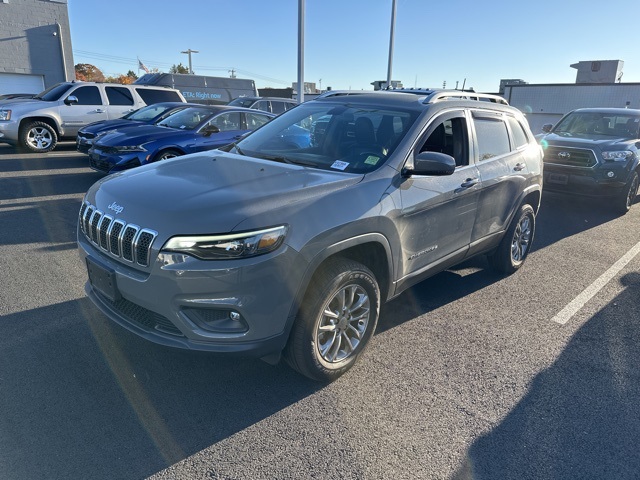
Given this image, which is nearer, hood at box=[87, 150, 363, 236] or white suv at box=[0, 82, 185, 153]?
hood at box=[87, 150, 363, 236]

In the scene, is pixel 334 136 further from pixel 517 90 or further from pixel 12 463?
pixel 517 90

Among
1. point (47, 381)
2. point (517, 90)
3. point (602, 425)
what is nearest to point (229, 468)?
point (47, 381)

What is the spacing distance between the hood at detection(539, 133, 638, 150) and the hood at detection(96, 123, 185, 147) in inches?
272

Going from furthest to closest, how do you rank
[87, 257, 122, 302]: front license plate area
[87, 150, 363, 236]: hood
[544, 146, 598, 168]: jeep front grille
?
[544, 146, 598, 168]: jeep front grille, [87, 257, 122, 302]: front license plate area, [87, 150, 363, 236]: hood

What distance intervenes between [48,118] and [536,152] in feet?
39.4

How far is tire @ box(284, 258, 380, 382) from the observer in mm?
2900

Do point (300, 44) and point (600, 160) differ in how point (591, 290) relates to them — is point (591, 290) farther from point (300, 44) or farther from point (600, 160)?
point (300, 44)

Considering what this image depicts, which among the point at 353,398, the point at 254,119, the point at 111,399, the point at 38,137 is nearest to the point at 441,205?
the point at 353,398

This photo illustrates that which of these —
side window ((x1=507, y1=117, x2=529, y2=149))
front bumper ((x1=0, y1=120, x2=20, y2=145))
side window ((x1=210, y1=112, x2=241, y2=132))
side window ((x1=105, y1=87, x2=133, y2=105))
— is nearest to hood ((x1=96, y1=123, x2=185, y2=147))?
side window ((x1=210, y1=112, x2=241, y2=132))

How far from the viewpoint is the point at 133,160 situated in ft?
25.6

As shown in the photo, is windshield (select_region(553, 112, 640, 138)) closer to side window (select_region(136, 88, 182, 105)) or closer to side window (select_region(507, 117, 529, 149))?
side window (select_region(507, 117, 529, 149))

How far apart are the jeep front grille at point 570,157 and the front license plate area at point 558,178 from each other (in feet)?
0.72

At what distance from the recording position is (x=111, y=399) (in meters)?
2.92

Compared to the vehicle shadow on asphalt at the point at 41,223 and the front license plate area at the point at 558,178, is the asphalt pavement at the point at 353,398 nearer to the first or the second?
the vehicle shadow on asphalt at the point at 41,223
